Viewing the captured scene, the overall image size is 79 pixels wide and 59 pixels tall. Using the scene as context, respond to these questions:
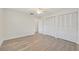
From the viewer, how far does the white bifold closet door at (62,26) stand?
2260mm

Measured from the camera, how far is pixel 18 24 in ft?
7.66

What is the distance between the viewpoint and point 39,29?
7.81 ft

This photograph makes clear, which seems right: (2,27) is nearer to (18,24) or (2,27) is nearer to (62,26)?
(18,24)

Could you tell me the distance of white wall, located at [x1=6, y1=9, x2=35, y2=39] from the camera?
229cm

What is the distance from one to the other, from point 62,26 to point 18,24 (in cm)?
93

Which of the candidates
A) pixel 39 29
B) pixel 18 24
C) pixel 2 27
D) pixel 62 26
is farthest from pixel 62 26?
pixel 2 27

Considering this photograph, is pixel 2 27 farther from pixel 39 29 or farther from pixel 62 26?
pixel 62 26

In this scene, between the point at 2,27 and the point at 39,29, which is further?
the point at 39,29

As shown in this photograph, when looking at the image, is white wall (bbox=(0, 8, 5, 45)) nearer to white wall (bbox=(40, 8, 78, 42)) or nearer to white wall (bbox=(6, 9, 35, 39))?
white wall (bbox=(6, 9, 35, 39))

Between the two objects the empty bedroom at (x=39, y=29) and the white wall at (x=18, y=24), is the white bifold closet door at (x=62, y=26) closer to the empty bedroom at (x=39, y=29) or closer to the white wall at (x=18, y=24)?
the empty bedroom at (x=39, y=29)

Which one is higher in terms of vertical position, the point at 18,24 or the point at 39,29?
the point at 18,24

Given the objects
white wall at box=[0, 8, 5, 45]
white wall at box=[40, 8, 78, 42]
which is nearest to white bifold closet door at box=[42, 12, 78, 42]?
white wall at box=[40, 8, 78, 42]

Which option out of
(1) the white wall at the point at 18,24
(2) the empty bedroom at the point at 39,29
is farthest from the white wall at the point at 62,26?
(1) the white wall at the point at 18,24
